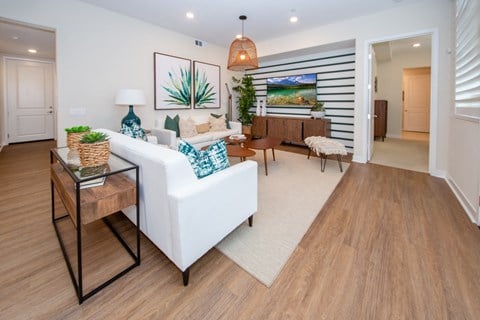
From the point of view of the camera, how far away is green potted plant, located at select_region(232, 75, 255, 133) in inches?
257

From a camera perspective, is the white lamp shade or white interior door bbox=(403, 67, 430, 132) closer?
the white lamp shade

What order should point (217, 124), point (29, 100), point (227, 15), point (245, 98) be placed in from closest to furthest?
1. point (227, 15)
2. point (217, 124)
3. point (245, 98)
4. point (29, 100)

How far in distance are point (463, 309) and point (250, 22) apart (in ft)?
15.8

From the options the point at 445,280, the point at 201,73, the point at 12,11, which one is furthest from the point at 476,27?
the point at 12,11

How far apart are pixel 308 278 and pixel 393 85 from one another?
318 inches

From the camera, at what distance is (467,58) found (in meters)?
2.67

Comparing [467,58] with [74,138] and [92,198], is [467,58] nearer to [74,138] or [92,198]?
[92,198]

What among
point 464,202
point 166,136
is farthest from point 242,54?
point 464,202

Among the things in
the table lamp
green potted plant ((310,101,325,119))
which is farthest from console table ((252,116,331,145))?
the table lamp

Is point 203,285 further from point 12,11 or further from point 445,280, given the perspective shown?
point 12,11

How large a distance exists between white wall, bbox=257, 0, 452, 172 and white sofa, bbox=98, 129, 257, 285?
3.54 metres

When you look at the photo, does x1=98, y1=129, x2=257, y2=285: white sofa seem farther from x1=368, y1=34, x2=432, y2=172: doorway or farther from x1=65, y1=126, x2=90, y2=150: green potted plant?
x1=368, y1=34, x2=432, y2=172: doorway

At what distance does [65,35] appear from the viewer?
350cm

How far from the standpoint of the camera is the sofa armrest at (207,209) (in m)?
1.44
